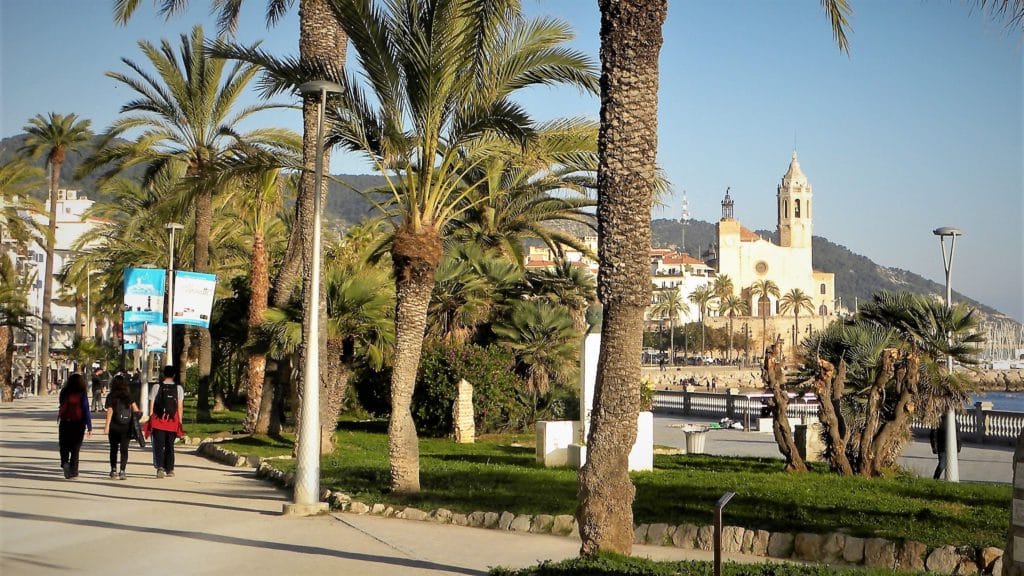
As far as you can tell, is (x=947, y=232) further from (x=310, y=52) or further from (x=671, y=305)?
(x=671, y=305)

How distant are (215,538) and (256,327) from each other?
14576 millimetres

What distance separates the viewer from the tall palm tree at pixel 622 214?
911 cm

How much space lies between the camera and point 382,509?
1289cm

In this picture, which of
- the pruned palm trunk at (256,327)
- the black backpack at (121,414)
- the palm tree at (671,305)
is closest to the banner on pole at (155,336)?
the pruned palm trunk at (256,327)

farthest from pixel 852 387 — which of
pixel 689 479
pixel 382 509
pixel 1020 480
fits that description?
pixel 1020 480

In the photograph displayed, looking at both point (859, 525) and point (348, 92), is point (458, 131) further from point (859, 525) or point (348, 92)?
point (859, 525)

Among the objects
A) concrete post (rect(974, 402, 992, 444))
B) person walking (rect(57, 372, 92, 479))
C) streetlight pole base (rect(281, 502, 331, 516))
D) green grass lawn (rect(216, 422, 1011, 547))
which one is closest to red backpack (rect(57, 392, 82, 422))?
person walking (rect(57, 372, 92, 479))

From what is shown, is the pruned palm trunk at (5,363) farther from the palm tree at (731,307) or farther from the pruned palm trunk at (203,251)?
the palm tree at (731,307)

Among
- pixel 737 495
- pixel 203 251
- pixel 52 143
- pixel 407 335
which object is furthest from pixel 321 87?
pixel 52 143

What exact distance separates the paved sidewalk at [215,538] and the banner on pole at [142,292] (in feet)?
41.0

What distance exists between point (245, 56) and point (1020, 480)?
1314 cm

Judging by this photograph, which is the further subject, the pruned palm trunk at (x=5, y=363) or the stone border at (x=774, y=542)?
the pruned palm trunk at (x=5, y=363)

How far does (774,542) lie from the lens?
33.8ft

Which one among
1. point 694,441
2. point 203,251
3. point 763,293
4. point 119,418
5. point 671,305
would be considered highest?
point 763,293
